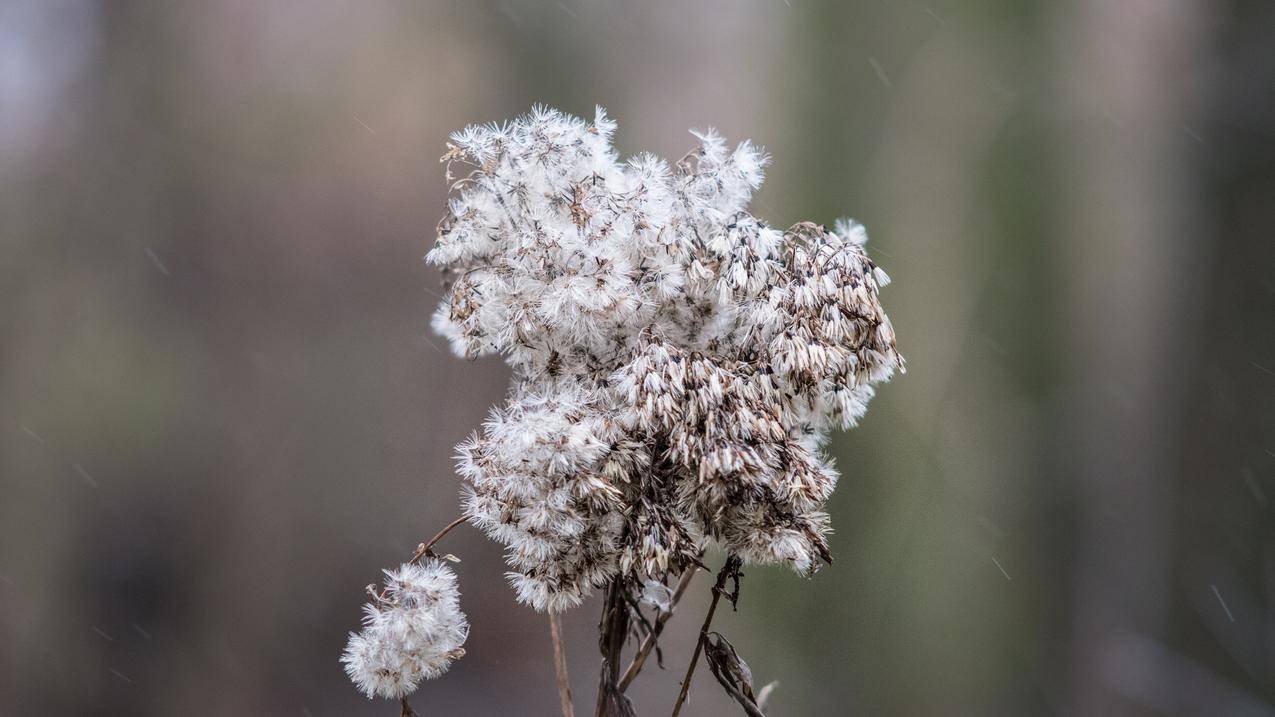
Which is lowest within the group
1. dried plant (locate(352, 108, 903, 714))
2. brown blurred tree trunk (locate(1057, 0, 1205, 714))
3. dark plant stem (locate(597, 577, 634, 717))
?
dark plant stem (locate(597, 577, 634, 717))

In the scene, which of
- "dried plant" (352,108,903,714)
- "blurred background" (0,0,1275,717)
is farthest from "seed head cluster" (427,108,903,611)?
"blurred background" (0,0,1275,717)

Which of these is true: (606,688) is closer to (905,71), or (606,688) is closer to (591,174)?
(591,174)

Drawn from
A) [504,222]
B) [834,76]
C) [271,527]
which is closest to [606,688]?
[504,222]

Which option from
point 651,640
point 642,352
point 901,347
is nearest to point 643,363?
point 642,352

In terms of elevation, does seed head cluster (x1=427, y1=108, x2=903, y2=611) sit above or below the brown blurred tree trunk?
below

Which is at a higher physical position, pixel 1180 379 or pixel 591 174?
pixel 1180 379

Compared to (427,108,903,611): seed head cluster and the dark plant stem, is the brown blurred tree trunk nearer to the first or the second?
(427,108,903,611): seed head cluster

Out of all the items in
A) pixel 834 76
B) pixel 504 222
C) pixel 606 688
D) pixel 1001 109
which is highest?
pixel 834 76

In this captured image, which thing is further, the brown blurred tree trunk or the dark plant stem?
the brown blurred tree trunk

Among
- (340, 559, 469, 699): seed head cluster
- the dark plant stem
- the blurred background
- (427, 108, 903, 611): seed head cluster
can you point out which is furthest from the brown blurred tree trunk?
Result: (340, 559, 469, 699): seed head cluster
